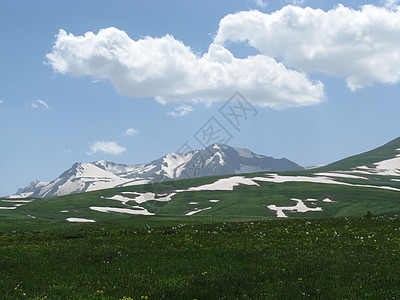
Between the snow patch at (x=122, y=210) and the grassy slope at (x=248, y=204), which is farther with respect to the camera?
the snow patch at (x=122, y=210)

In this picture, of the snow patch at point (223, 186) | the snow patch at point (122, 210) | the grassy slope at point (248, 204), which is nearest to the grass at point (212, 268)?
the grassy slope at point (248, 204)

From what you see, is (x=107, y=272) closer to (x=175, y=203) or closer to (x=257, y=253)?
(x=257, y=253)

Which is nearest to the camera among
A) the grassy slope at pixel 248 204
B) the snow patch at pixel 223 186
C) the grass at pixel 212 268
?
the grass at pixel 212 268

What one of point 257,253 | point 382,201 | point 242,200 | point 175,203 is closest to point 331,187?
point 382,201

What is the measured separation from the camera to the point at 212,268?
54.7ft

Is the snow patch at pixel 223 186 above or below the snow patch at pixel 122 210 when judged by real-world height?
above

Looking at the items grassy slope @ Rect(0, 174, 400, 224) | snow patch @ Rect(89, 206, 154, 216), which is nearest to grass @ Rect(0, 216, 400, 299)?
grassy slope @ Rect(0, 174, 400, 224)

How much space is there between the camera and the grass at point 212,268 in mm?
12766

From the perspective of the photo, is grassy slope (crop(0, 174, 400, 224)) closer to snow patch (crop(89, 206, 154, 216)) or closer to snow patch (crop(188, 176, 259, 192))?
snow patch (crop(89, 206, 154, 216))

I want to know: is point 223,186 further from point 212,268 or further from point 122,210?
point 212,268

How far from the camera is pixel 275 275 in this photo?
15.0 meters

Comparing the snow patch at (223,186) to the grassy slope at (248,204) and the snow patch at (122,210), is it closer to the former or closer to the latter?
the grassy slope at (248,204)

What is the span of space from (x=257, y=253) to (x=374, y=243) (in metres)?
8.48

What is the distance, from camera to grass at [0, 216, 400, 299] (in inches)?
503
